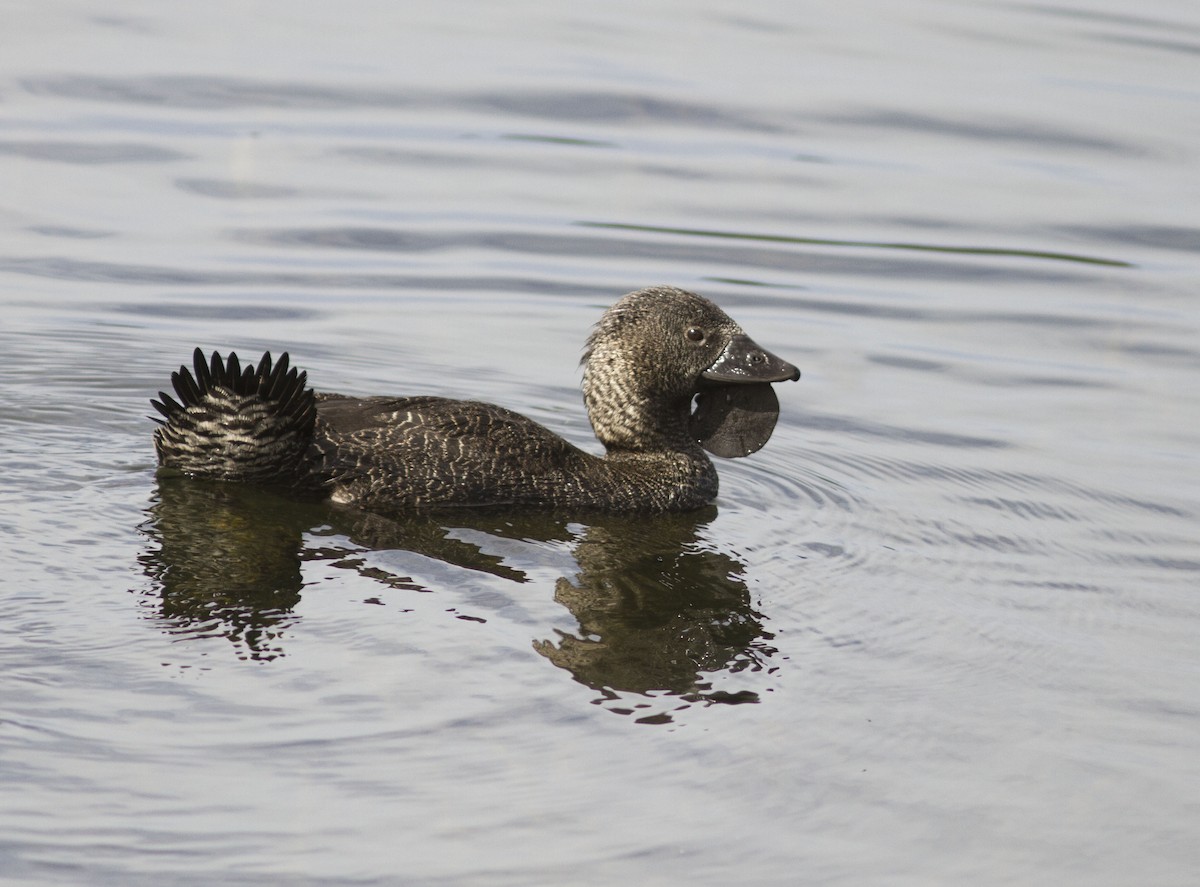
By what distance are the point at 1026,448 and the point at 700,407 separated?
6.95 ft

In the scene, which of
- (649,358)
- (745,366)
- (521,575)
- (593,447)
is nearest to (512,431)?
(649,358)

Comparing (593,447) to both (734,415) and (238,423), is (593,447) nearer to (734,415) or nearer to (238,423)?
(734,415)

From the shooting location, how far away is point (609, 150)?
53.3 feet

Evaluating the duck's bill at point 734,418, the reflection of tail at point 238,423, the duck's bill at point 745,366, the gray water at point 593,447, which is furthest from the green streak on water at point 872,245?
the reflection of tail at point 238,423

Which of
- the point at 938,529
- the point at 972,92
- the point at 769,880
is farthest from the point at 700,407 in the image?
the point at 972,92

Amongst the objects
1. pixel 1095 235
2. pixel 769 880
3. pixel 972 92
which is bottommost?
pixel 769 880

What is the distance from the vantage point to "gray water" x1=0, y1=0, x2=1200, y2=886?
5.71 meters

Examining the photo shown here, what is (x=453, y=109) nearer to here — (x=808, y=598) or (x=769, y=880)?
(x=808, y=598)

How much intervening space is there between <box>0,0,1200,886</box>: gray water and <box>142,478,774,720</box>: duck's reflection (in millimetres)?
30

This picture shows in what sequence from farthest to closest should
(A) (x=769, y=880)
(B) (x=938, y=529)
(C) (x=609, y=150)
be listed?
1. (C) (x=609, y=150)
2. (B) (x=938, y=529)
3. (A) (x=769, y=880)

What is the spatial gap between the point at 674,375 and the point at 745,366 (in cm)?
38

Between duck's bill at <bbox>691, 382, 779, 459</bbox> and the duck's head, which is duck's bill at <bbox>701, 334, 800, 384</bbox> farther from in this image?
duck's bill at <bbox>691, 382, 779, 459</bbox>

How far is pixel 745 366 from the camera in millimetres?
9117

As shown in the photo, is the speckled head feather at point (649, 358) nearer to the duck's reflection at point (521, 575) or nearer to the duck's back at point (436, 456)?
the duck's back at point (436, 456)
